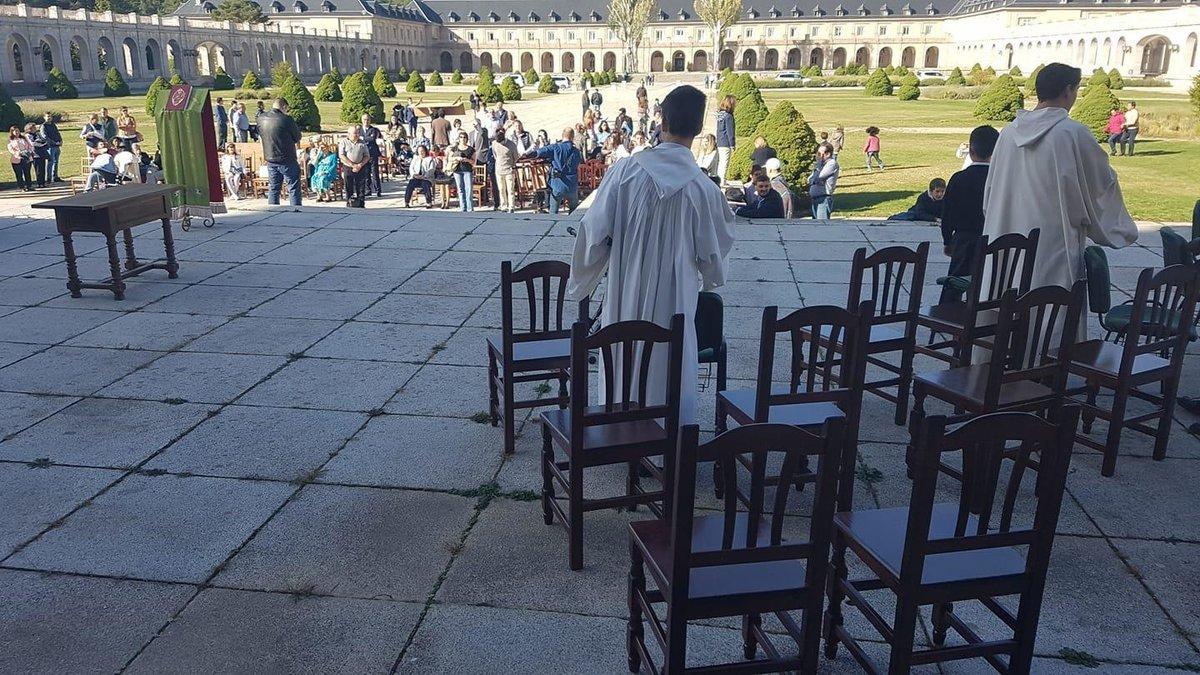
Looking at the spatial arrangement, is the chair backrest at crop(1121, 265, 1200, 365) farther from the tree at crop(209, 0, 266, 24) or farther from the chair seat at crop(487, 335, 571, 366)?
the tree at crop(209, 0, 266, 24)

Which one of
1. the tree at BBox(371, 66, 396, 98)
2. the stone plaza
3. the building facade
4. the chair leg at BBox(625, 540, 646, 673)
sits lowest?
the stone plaza

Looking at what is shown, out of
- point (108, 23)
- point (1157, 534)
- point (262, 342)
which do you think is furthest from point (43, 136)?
point (108, 23)

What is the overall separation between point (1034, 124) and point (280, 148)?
9.65 meters

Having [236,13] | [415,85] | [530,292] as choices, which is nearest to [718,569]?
[530,292]

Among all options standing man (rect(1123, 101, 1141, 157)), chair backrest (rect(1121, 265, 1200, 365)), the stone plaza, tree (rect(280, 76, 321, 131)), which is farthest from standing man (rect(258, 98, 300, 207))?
standing man (rect(1123, 101, 1141, 157))

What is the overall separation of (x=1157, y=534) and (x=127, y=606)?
402 cm

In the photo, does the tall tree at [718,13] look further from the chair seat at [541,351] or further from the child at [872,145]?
the chair seat at [541,351]

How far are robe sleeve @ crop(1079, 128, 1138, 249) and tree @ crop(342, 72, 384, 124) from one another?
77.4 feet

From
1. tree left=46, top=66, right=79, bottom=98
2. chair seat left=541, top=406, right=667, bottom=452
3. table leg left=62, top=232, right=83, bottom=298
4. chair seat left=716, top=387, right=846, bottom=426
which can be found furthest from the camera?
tree left=46, top=66, right=79, bottom=98

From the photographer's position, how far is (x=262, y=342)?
19.8ft

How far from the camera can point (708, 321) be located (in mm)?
4180

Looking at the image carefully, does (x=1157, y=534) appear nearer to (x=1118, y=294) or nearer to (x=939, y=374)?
(x=939, y=374)

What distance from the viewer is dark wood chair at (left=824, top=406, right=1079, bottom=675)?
86.4 inches

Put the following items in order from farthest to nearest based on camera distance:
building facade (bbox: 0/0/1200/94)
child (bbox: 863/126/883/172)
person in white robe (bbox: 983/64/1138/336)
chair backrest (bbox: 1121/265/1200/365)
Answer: building facade (bbox: 0/0/1200/94)
child (bbox: 863/126/883/172)
person in white robe (bbox: 983/64/1138/336)
chair backrest (bbox: 1121/265/1200/365)
